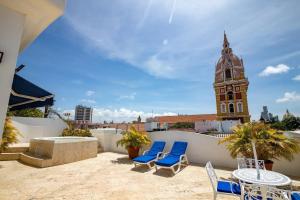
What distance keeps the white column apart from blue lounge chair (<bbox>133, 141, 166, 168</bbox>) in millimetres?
5820

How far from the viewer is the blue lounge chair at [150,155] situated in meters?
7.64

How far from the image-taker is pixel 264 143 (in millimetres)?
5930

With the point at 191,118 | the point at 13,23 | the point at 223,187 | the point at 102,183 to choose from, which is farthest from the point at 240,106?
the point at 13,23

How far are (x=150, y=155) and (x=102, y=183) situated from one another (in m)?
3.29

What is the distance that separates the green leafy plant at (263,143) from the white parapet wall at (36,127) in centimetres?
1462

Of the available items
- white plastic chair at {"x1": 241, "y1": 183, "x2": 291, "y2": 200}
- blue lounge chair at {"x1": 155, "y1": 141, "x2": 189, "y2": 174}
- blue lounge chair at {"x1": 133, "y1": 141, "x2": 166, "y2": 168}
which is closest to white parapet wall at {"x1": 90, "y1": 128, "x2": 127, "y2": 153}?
blue lounge chair at {"x1": 133, "y1": 141, "x2": 166, "y2": 168}

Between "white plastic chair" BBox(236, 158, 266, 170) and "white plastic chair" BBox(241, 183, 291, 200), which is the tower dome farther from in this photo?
"white plastic chair" BBox(241, 183, 291, 200)

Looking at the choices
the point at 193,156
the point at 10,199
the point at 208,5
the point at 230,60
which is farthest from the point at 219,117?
the point at 10,199

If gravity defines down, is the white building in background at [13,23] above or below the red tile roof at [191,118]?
below

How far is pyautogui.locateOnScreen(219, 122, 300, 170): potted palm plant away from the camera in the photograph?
19.2ft

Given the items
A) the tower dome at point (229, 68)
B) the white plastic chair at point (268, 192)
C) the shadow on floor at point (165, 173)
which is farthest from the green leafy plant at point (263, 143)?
the tower dome at point (229, 68)

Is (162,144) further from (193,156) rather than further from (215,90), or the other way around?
(215,90)

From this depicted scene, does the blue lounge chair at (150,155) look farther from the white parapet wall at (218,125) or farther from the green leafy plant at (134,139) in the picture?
the white parapet wall at (218,125)

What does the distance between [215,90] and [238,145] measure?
145 ft
